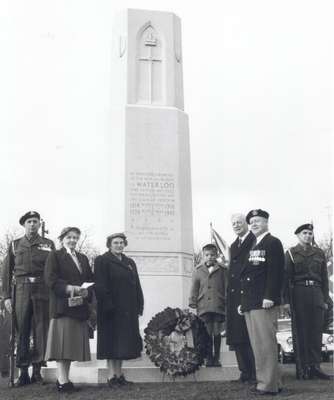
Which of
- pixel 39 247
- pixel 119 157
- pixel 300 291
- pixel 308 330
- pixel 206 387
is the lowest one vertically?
pixel 206 387

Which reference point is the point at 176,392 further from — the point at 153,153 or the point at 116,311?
the point at 153,153

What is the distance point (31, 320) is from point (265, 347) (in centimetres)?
318

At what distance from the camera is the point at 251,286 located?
6945 millimetres

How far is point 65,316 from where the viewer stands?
7219 millimetres

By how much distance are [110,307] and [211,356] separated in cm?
183

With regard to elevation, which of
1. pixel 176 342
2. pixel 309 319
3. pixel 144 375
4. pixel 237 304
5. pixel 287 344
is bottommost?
pixel 287 344

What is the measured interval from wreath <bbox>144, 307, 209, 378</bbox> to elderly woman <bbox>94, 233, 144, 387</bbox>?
19.7 inches

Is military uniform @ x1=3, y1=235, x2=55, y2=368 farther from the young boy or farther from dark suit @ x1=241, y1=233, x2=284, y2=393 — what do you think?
dark suit @ x1=241, y1=233, x2=284, y2=393

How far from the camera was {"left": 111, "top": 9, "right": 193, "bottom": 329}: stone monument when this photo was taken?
9.73m

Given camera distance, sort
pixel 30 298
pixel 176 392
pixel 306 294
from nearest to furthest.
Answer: pixel 176 392 < pixel 30 298 < pixel 306 294

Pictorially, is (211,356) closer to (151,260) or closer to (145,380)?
(145,380)

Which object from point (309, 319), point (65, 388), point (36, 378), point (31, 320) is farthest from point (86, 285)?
point (309, 319)

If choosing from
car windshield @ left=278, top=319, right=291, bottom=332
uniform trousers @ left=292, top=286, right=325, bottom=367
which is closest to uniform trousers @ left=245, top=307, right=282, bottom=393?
uniform trousers @ left=292, top=286, right=325, bottom=367

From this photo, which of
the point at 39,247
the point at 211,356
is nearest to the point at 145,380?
the point at 211,356
